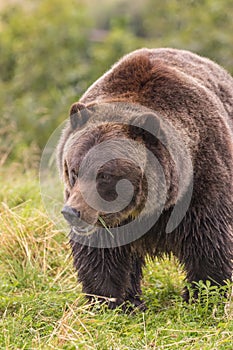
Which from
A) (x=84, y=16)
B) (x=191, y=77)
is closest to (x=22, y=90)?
(x=84, y=16)

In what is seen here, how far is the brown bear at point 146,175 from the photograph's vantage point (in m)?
4.65

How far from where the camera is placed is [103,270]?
5.26m

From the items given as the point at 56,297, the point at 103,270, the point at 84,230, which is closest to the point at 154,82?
the point at 84,230

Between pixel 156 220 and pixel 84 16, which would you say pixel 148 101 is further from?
pixel 84 16

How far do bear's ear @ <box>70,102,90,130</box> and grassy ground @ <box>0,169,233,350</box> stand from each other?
1.22 m

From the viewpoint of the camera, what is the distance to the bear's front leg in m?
5.21

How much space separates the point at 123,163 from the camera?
464 cm

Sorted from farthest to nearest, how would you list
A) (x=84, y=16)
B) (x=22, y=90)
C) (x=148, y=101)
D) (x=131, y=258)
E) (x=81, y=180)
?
(x=84, y=16) < (x=22, y=90) < (x=131, y=258) < (x=148, y=101) < (x=81, y=180)

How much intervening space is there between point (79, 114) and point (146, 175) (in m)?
0.66

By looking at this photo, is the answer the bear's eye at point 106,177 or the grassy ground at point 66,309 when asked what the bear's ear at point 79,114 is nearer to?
the bear's eye at point 106,177

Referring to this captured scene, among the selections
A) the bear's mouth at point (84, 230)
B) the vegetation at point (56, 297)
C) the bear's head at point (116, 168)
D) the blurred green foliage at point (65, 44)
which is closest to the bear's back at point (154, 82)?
the bear's head at point (116, 168)

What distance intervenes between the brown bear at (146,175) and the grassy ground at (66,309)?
24cm

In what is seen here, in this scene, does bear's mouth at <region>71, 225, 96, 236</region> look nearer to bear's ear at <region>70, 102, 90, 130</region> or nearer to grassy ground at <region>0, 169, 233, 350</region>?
grassy ground at <region>0, 169, 233, 350</region>

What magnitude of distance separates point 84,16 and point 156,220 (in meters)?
18.0
